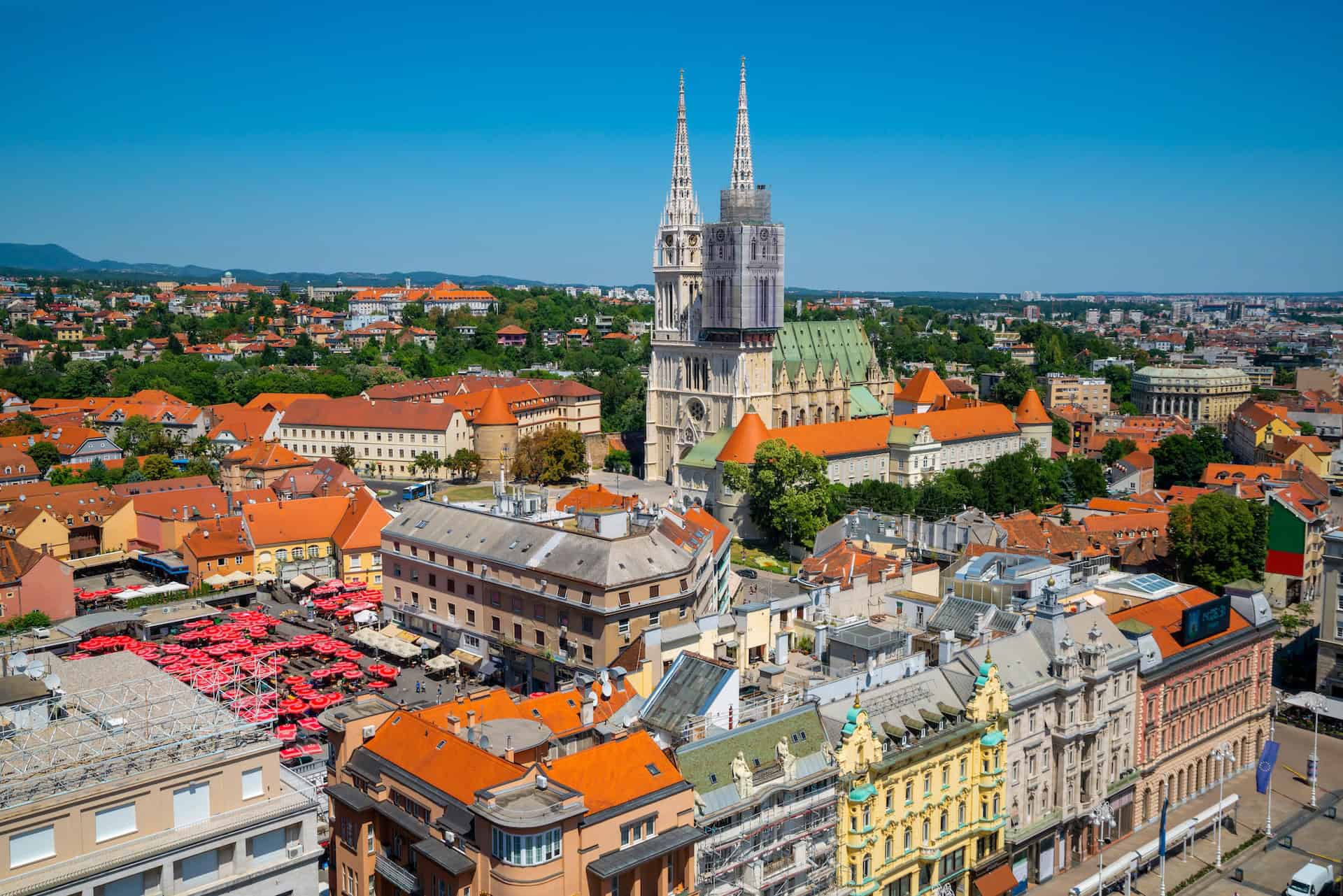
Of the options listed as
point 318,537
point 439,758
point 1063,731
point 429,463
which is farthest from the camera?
point 429,463

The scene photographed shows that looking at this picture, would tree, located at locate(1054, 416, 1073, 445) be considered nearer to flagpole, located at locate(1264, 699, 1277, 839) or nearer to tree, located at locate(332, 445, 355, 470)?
tree, located at locate(332, 445, 355, 470)

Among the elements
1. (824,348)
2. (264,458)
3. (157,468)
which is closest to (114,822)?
(264,458)

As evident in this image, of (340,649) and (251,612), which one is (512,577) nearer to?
(340,649)

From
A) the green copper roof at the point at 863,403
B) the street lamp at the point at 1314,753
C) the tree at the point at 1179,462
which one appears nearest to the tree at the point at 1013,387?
the green copper roof at the point at 863,403

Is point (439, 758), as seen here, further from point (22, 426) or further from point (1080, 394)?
point (1080, 394)

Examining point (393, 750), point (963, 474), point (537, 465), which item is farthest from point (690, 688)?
point (537, 465)

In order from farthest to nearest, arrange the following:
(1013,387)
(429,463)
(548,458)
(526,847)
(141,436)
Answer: (1013,387), (141,436), (429,463), (548,458), (526,847)
